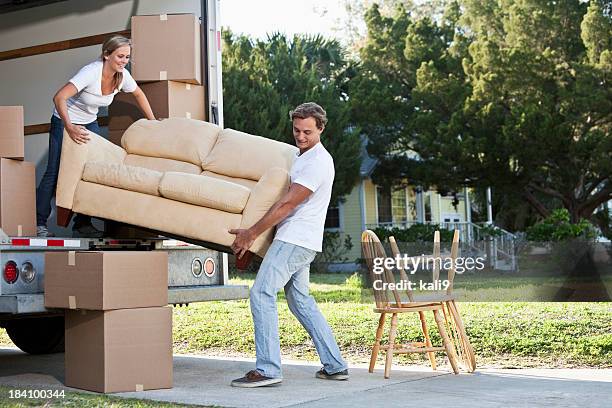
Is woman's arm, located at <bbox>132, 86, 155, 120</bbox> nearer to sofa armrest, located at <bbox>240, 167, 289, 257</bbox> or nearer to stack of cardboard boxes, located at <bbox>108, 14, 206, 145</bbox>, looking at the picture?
stack of cardboard boxes, located at <bbox>108, 14, 206, 145</bbox>

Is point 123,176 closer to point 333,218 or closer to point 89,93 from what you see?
point 89,93

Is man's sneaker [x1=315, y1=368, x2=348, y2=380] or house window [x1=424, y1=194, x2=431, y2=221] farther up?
house window [x1=424, y1=194, x2=431, y2=221]

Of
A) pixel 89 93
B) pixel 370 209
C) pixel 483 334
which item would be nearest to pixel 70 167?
pixel 89 93

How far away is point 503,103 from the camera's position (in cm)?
2280

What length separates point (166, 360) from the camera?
18.9ft

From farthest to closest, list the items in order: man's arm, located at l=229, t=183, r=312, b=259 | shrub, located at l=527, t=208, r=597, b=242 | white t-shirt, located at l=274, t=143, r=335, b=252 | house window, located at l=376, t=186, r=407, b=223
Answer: house window, located at l=376, t=186, r=407, b=223, shrub, located at l=527, t=208, r=597, b=242, white t-shirt, located at l=274, t=143, r=335, b=252, man's arm, located at l=229, t=183, r=312, b=259

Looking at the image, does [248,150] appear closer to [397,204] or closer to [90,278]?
[90,278]

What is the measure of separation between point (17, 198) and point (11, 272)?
1.94ft

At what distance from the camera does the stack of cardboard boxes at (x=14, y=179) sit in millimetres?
6035

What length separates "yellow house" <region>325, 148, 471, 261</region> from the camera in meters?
25.0

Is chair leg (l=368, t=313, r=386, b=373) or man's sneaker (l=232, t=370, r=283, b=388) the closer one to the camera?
man's sneaker (l=232, t=370, r=283, b=388)

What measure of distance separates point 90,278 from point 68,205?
747 mm

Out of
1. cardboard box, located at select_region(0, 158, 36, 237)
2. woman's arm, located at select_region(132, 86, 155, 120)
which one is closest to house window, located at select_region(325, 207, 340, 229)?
woman's arm, located at select_region(132, 86, 155, 120)

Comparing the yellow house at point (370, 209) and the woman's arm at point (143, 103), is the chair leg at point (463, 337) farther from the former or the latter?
the yellow house at point (370, 209)
